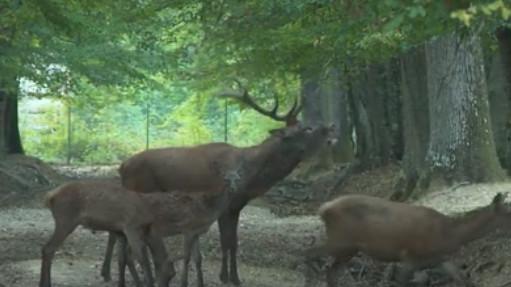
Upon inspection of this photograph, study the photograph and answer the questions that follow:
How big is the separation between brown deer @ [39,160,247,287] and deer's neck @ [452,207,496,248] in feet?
8.46

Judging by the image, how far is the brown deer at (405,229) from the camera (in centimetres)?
1028

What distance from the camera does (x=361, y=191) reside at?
22281mm

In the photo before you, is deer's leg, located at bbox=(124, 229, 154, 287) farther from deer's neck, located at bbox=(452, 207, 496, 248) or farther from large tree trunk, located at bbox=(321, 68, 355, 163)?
large tree trunk, located at bbox=(321, 68, 355, 163)

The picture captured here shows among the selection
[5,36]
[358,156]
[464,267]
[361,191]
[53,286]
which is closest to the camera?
[53,286]

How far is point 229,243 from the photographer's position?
12688 millimetres

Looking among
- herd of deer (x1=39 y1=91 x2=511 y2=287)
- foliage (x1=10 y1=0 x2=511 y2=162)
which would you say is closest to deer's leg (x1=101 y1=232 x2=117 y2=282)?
herd of deer (x1=39 y1=91 x2=511 y2=287)

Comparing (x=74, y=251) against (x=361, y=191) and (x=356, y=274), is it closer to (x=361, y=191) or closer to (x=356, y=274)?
(x=356, y=274)

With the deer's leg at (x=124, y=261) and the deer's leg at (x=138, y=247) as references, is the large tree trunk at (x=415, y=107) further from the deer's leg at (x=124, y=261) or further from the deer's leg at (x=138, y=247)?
the deer's leg at (x=138, y=247)

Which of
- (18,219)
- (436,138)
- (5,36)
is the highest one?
(5,36)

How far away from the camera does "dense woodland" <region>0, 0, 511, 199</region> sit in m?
11.9

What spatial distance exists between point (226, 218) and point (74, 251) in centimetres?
264

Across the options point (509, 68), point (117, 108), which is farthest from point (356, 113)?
point (117, 108)

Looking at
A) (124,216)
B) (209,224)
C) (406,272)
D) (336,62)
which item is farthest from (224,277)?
(336,62)

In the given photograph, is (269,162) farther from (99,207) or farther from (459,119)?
(459,119)
